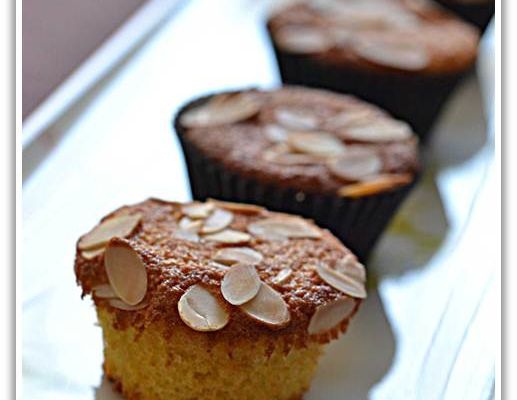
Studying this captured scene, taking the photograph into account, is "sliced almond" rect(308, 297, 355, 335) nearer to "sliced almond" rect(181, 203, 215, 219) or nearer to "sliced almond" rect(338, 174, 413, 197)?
"sliced almond" rect(181, 203, 215, 219)

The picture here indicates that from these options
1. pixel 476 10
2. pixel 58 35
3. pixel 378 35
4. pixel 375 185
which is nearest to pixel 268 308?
pixel 375 185

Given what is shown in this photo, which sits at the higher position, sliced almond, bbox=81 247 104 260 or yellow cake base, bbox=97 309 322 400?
sliced almond, bbox=81 247 104 260

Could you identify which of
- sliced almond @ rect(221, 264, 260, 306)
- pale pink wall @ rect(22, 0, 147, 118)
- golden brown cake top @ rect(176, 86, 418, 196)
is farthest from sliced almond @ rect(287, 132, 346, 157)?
pale pink wall @ rect(22, 0, 147, 118)

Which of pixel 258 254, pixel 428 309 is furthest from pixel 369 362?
pixel 258 254

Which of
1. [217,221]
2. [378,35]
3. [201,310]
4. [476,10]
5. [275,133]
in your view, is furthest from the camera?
[476,10]

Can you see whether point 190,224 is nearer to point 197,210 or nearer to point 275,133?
point 197,210

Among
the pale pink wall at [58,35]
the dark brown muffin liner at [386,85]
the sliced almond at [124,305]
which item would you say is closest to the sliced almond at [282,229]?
the sliced almond at [124,305]

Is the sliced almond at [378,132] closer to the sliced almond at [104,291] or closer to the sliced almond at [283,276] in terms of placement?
the sliced almond at [283,276]
